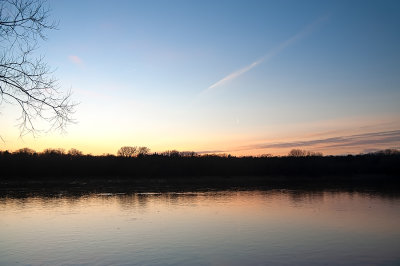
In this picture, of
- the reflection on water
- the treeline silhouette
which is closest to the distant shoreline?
the treeline silhouette

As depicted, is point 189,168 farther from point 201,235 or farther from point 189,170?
point 201,235

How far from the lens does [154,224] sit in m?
16.6

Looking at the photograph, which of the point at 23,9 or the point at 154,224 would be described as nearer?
the point at 23,9

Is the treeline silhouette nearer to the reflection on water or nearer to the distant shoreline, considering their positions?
the distant shoreline

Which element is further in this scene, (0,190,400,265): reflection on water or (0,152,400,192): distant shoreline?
(0,152,400,192): distant shoreline

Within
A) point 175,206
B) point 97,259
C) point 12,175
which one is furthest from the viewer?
point 12,175

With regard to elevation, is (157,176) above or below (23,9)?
below

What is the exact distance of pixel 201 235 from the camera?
14.0 m

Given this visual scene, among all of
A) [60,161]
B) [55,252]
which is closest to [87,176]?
[60,161]

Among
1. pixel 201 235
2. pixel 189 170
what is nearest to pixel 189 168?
pixel 189 170

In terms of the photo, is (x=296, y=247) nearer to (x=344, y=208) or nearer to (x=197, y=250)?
(x=197, y=250)

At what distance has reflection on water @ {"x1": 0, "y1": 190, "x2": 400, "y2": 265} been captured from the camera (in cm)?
1052

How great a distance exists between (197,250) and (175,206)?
1227 cm

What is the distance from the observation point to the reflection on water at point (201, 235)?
10.5 meters
